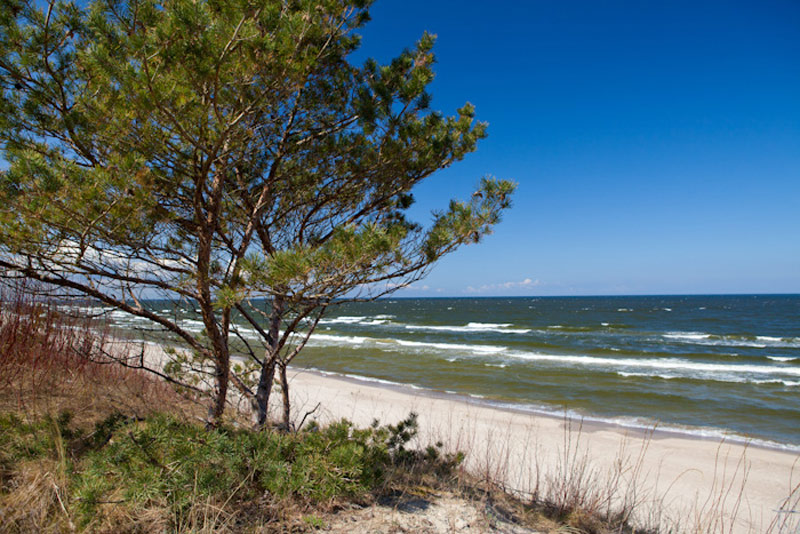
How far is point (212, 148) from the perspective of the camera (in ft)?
9.01

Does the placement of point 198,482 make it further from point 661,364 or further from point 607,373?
point 661,364

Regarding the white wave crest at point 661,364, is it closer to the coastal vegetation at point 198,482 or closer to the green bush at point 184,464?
the coastal vegetation at point 198,482

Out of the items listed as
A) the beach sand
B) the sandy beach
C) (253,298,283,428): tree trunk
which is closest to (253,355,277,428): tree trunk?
(253,298,283,428): tree trunk

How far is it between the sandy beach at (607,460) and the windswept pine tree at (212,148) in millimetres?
2126

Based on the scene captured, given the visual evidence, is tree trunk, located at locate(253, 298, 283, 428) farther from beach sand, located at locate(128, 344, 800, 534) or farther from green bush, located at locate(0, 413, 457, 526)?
beach sand, located at locate(128, 344, 800, 534)

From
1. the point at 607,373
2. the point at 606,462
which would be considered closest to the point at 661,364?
the point at 607,373

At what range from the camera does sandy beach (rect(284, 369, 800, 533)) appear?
4566mm

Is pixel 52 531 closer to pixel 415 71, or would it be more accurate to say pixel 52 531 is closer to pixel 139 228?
pixel 139 228

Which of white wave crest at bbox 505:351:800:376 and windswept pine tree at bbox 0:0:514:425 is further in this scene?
white wave crest at bbox 505:351:800:376

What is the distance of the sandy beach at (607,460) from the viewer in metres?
4.57

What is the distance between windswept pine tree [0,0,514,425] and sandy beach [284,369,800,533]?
83.7 inches

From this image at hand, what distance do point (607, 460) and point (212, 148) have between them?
23.3ft

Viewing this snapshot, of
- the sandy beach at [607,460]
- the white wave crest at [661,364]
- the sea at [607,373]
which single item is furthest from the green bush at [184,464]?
the white wave crest at [661,364]

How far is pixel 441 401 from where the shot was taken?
10703 millimetres
